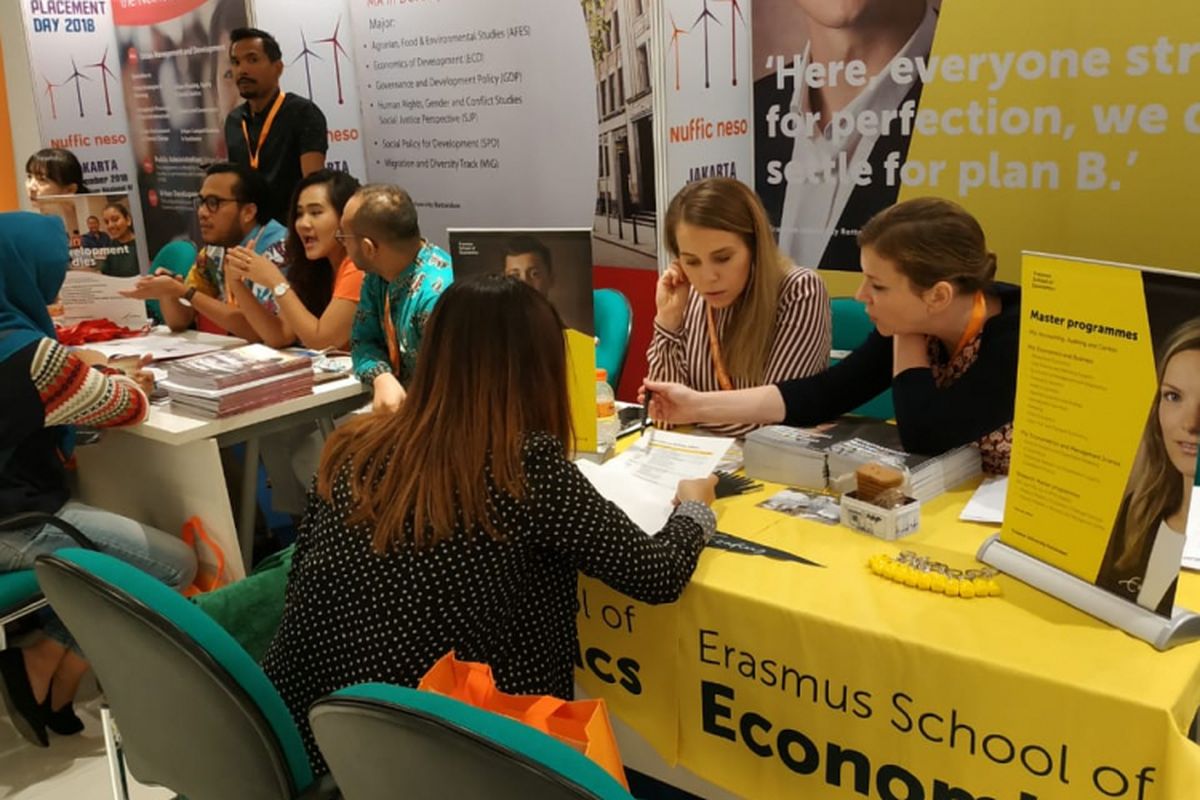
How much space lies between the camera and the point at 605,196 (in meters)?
4.08

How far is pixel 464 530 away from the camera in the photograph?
4.64 ft

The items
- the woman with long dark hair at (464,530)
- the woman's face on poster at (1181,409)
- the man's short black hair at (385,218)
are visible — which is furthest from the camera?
the man's short black hair at (385,218)

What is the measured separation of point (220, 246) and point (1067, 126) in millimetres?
2857

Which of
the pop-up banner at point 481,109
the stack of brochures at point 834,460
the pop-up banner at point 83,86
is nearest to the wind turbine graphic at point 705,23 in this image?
the pop-up banner at point 481,109

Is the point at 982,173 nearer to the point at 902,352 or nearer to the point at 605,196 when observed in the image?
the point at 902,352

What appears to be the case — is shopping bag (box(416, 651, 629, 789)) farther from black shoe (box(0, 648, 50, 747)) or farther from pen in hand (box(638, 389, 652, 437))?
black shoe (box(0, 648, 50, 747))

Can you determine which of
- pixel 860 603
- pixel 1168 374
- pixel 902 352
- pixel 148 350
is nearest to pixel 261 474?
pixel 148 350

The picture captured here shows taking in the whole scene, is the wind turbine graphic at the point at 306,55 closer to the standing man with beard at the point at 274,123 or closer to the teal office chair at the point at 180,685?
the standing man with beard at the point at 274,123

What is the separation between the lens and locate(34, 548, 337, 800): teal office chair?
126 centimetres

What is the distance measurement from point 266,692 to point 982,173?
249 cm

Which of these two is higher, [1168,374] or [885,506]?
[1168,374]

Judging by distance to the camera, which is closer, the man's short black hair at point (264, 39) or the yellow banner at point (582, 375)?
the yellow banner at point (582, 375)

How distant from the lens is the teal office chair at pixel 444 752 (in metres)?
0.89

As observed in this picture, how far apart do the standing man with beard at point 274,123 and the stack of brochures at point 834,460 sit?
317 cm
